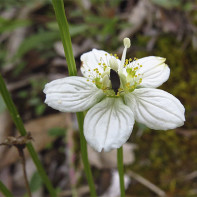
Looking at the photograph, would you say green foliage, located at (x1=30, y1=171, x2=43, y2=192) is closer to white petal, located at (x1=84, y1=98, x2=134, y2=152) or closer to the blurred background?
the blurred background

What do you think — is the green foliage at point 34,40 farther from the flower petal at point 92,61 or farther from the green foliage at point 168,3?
the flower petal at point 92,61

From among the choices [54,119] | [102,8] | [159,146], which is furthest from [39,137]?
[102,8]

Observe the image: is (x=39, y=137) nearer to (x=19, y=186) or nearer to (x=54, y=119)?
(x=54, y=119)

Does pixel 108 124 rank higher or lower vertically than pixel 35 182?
higher

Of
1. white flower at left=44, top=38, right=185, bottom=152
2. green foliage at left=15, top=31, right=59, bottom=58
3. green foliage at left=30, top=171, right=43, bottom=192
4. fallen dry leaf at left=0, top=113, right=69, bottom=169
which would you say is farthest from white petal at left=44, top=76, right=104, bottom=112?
green foliage at left=15, top=31, right=59, bottom=58

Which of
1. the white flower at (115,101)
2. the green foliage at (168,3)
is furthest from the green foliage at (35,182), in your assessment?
the green foliage at (168,3)

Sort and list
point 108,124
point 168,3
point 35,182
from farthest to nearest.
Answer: point 168,3 → point 35,182 → point 108,124

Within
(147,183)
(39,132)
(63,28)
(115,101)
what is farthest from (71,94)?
(39,132)

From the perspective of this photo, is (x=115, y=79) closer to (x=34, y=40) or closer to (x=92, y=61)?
(x=92, y=61)
